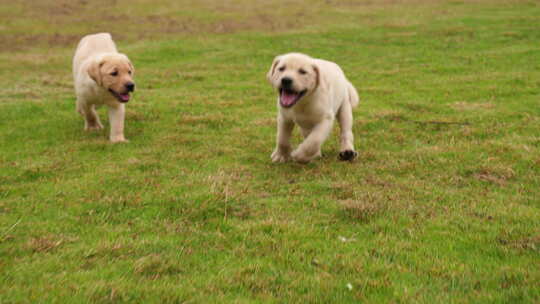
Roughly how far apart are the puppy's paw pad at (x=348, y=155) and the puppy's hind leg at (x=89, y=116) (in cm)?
413

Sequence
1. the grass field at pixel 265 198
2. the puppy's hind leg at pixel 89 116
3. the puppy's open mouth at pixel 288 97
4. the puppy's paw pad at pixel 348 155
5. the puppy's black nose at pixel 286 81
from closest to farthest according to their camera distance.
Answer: the grass field at pixel 265 198
the puppy's black nose at pixel 286 81
the puppy's open mouth at pixel 288 97
the puppy's paw pad at pixel 348 155
the puppy's hind leg at pixel 89 116

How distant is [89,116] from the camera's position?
909 cm

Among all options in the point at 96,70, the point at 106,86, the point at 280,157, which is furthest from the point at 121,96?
the point at 280,157

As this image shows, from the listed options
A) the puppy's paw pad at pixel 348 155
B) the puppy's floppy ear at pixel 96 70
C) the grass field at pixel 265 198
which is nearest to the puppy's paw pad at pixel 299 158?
the grass field at pixel 265 198

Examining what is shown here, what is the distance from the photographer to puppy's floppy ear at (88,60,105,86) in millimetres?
8070

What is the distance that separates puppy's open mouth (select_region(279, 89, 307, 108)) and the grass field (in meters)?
0.81

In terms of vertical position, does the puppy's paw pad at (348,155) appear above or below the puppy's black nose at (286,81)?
below

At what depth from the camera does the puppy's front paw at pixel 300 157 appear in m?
6.72

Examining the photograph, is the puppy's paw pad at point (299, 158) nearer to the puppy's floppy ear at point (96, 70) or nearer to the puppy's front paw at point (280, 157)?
the puppy's front paw at point (280, 157)

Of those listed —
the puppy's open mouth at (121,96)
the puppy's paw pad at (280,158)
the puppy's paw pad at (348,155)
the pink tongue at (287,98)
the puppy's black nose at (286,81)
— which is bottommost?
the puppy's paw pad at (280,158)

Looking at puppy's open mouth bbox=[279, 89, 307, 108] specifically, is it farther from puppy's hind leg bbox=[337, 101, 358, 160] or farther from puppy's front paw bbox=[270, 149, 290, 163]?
puppy's hind leg bbox=[337, 101, 358, 160]

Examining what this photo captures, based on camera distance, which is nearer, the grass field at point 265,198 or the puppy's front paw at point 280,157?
the grass field at point 265,198

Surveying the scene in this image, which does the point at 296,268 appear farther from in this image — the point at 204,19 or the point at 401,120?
the point at 204,19

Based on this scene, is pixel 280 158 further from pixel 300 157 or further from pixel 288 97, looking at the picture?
pixel 288 97
